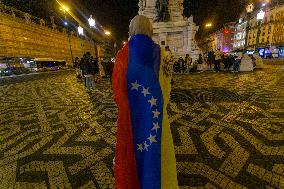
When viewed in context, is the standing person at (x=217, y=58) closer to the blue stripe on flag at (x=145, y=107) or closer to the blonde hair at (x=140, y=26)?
the blonde hair at (x=140, y=26)

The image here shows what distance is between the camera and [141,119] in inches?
71.9

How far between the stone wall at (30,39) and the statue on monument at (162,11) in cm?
1285

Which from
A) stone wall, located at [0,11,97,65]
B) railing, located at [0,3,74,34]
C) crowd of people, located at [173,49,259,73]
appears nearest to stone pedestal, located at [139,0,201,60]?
crowd of people, located at [173,49,259,73]

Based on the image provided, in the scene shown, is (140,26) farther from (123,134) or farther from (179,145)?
(179,145)

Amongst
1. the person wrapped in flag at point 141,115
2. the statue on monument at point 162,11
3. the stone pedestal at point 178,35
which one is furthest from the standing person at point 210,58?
the person wrapped in flag at point 141,115

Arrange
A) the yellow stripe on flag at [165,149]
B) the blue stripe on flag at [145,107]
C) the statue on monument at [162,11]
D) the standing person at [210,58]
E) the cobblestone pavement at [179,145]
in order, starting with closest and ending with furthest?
the blue stripe on flag at [145,107] < the yellow stripe on flag at [165,149] < the cobblestone pavement at [179,145] < the standing person at [210,58] < the statue on monument at [162,11]

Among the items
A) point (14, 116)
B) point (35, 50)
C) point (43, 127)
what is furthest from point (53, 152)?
point (35, 50)

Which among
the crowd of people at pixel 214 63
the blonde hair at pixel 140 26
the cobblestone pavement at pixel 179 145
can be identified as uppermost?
the blonde hair at pixel 140 26

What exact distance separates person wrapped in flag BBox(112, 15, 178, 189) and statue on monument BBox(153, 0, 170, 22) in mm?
22143

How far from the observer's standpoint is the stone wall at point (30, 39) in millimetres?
39438

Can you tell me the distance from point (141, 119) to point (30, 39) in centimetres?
5192

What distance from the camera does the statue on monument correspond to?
2228cm

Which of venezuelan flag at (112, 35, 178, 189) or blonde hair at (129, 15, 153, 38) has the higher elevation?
blonde hair at (129, 15, 153, 38)

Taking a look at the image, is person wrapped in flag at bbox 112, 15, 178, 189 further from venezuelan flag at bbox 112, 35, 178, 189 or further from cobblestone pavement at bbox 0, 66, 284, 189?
cobblestone pavement at bbox 0, 66, 284, 189
